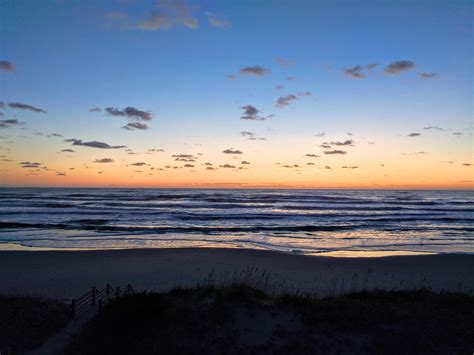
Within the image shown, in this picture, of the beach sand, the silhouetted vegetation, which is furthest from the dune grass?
the beach sand

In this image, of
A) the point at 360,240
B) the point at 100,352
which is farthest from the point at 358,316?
the point at 360,240

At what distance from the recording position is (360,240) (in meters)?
25.1

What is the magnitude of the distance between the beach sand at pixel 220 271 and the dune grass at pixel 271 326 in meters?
3.26

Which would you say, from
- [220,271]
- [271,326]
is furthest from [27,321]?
[220,271]

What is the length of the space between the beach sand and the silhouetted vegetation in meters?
2.67

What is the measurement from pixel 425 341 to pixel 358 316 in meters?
1.39

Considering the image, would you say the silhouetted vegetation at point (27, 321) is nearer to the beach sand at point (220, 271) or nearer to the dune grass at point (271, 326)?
the dune grass at point (271, 326)

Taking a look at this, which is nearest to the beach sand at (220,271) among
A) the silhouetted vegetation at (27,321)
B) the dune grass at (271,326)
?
the silhouetted vegetation at (27,321)

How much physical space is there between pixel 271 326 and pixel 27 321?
19.6ft

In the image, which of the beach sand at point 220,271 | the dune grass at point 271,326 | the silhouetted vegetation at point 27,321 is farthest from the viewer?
the beach sand at point 220,271

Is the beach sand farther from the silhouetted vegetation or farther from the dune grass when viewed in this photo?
→ the dune grass

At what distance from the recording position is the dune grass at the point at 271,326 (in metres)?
7.15

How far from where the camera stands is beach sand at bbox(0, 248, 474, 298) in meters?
13.1

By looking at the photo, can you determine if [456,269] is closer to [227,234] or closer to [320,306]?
[320,306]
